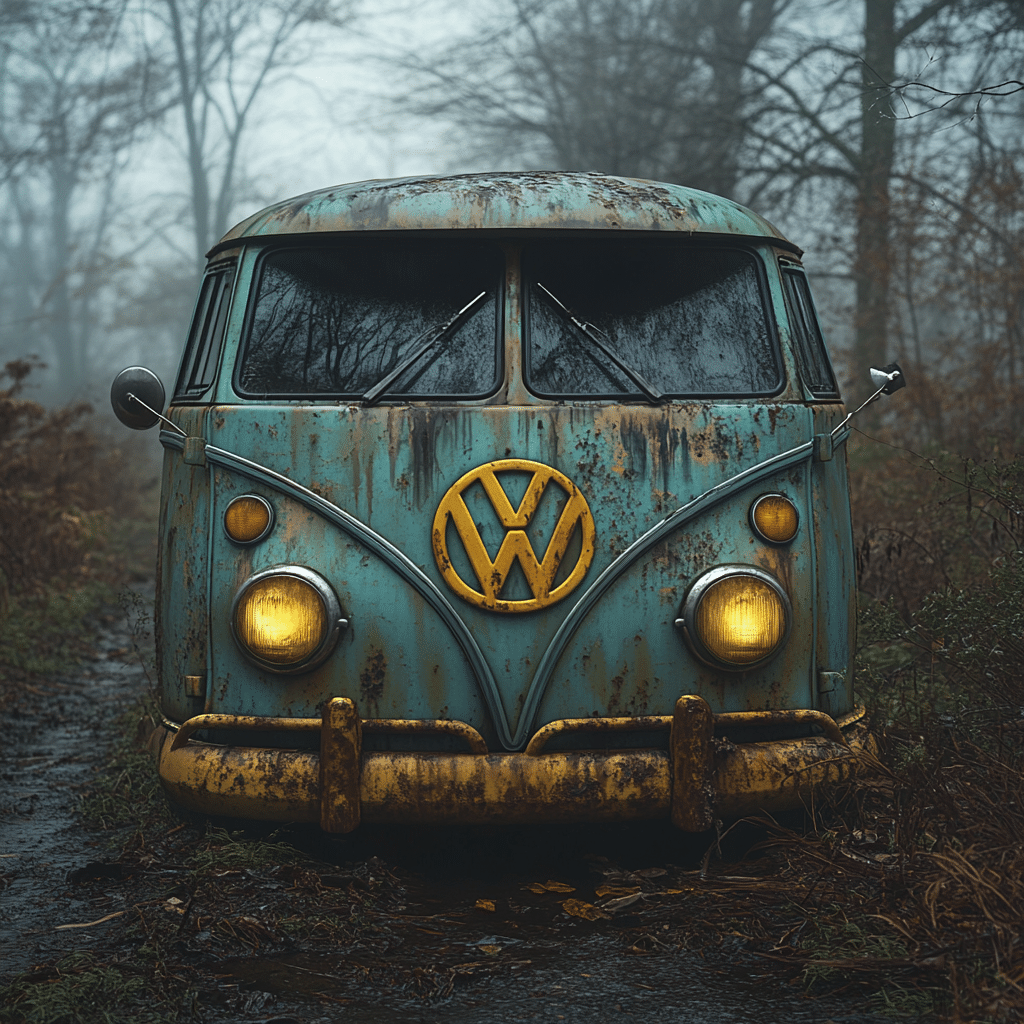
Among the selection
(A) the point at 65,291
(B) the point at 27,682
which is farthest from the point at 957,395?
(A) the point at 65,291

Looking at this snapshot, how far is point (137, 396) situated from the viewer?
335 centimetres

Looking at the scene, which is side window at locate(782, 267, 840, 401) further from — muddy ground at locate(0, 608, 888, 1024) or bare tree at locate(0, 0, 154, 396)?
bare tree at locate(0, 0, 154, 396)

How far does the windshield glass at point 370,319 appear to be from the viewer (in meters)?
3.27

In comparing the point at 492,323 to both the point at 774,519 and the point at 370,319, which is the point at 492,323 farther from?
the point at 774,519

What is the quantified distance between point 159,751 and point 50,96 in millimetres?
28088

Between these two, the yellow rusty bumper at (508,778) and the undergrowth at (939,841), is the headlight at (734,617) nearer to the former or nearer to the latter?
the yellow rusty bumper at (508,778)

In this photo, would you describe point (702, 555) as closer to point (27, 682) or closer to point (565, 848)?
point (565, 848)

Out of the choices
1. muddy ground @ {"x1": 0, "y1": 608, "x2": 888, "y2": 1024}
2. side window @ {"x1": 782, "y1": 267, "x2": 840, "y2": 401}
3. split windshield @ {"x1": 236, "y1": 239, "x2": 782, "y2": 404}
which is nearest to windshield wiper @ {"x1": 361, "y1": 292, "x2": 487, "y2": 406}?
split windshield @ {"x1": 236, "y1": 239, "x2": 782, "y2": 404}

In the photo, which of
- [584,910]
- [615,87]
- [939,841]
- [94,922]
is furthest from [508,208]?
[615,87]

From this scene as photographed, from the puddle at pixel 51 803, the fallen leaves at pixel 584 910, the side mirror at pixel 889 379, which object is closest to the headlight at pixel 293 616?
the puddle at pixel 51 803

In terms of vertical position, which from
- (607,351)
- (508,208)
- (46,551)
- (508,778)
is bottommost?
(508,778)

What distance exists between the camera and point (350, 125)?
59.2ft

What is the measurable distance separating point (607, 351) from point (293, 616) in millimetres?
1170

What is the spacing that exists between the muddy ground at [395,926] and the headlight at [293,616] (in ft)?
1.73
